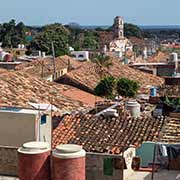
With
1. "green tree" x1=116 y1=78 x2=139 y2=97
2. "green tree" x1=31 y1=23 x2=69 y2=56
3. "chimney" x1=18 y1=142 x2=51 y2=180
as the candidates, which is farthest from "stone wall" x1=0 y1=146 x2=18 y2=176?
"green tree" x1=31 y1=23 x2=69 y2=56

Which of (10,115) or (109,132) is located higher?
(10,115)

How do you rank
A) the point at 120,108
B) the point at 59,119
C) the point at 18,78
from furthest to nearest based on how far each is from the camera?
the point at 18,78 < the point at 120,108 < the point at 59,119

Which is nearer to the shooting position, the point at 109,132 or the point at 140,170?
the point at 140,170

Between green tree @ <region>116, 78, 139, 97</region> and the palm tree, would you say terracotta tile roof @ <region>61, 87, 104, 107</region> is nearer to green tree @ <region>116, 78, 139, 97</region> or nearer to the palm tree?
green tree @ <region>116, 78, 139, 97</region>

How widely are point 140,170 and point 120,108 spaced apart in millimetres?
6236

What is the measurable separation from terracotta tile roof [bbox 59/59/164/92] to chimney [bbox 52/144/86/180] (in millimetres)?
18174

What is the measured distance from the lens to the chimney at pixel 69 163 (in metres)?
9.60

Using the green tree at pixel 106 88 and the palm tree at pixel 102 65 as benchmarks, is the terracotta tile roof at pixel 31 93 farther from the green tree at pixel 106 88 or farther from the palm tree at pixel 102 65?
the palm tree at pixel 102 65

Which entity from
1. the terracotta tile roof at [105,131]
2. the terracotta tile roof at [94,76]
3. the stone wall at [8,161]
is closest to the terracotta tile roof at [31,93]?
the terracotta tile roof at [94,76]

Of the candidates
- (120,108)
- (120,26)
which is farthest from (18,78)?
(120,26)

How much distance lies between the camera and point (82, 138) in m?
14.4

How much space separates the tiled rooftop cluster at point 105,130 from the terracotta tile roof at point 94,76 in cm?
1240

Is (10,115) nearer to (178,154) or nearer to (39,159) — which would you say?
(39,159)

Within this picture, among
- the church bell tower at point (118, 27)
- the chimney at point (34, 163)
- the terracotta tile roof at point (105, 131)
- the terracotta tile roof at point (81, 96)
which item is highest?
the church bell tower at point (118, 27)
